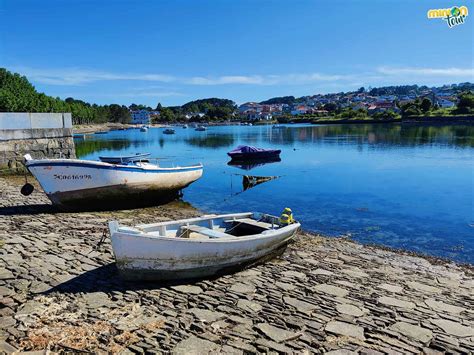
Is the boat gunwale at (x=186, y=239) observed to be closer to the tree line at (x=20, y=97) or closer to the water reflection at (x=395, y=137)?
the water reflection at (x=395, y=137)

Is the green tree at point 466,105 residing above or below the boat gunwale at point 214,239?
above

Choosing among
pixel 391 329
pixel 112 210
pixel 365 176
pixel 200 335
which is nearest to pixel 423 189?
pixel 365 176


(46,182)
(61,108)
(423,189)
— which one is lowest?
(423,189)

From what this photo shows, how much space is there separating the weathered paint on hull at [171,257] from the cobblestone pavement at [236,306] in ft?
0.80

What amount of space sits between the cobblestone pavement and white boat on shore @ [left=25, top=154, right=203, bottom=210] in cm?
350

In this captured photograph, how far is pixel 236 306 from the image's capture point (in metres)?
6.80

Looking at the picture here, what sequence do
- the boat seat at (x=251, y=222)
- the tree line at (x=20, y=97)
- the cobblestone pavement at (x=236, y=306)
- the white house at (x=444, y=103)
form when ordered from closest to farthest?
1. the cobblestone pavement at (x=236, y=306)
2. the boat seat at (x=251, y=222)
3. the tree line at (x=20, y=97)
4. the white house at (x=444, y=103)

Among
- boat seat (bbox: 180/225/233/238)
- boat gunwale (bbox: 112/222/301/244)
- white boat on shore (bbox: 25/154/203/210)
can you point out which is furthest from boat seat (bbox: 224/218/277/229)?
white boat on shore (bbox: 25/154/203/210)

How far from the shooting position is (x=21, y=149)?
70.1 ft

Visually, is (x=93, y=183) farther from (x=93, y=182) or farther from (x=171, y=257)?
(x=171, y=257)

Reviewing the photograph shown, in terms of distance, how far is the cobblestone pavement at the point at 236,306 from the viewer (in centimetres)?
557

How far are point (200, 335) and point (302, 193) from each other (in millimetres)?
18578

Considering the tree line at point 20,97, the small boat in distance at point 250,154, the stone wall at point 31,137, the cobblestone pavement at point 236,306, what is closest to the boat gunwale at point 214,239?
the cobblestone pavement at point 236,306

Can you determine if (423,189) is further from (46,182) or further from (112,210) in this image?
(46,182)
